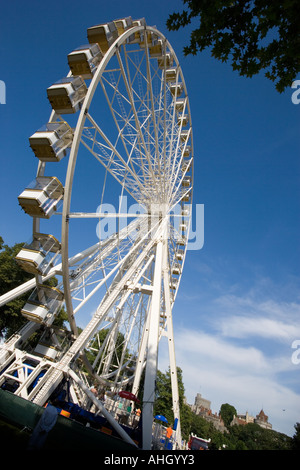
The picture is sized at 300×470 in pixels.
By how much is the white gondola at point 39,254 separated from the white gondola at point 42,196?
3.38 ft

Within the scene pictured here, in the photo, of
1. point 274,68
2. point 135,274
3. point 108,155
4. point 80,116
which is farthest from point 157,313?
point 274,68

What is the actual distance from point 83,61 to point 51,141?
3.75m

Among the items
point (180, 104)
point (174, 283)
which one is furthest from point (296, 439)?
point (180, 104)

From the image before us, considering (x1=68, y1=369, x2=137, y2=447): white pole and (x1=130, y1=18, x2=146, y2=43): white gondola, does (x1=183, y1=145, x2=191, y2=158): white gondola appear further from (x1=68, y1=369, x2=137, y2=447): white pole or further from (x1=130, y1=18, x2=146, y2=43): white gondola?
(x1=68, y1=369, x2=137, y2=447): white pole

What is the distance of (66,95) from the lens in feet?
30.2

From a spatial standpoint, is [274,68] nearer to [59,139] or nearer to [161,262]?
[59,139]

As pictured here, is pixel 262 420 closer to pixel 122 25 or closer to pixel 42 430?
pixel 42 430

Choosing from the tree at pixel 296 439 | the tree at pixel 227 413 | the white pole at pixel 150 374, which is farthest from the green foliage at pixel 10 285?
the tree at pixel 227 413

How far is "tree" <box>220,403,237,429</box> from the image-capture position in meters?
96.4

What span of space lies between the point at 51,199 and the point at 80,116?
10.2 feet

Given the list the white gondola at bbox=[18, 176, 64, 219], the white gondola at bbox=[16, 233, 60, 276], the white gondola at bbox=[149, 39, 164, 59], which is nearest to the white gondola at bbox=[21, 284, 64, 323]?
the white gondola at bbox=[16, 233, 60, 276]

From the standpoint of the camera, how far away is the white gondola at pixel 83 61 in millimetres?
9891

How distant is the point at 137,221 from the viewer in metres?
16.9

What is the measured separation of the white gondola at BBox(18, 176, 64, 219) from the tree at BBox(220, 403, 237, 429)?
4620 inches
